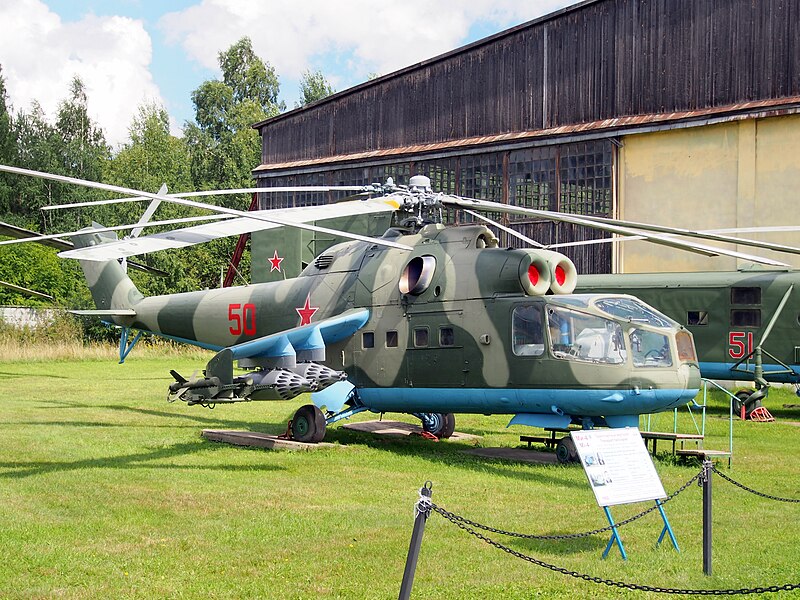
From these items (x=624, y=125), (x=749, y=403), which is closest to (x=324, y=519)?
(x=749, y=403)

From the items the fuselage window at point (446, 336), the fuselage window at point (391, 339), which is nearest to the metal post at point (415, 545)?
the fuselage window at point (446, 336)

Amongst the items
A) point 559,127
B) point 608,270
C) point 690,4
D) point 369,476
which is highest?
point 690,4

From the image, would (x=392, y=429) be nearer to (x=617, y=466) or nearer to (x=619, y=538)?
(x=619, y=538)

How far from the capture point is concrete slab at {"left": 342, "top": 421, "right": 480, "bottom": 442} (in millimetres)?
16578

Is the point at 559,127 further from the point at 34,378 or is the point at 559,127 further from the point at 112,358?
the point at 112,358

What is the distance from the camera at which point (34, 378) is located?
27.1 metres

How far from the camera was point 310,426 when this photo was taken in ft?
49.2

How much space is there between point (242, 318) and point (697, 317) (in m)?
10.7

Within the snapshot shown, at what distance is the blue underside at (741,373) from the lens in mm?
20562

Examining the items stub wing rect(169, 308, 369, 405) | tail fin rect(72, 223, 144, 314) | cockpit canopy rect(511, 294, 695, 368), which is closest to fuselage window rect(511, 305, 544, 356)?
cockpit canopy rect(511, 294, 695, 368)

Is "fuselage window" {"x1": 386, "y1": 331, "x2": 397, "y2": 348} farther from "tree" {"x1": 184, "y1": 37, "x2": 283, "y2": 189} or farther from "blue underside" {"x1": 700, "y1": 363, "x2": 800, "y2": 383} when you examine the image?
"tree" {"x1": 184, "y1": 37, "x2": 283, "y2": 189}

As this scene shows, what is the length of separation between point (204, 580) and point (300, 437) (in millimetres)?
7543

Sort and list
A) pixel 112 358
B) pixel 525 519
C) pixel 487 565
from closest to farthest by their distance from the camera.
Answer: pixel 487 565 < pixel 525 519 < pixel 112 358

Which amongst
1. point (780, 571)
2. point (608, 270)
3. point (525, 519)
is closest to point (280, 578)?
point (525, 519)
